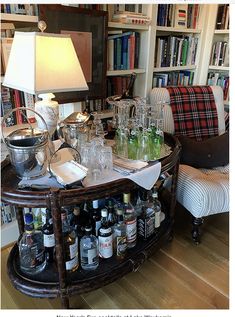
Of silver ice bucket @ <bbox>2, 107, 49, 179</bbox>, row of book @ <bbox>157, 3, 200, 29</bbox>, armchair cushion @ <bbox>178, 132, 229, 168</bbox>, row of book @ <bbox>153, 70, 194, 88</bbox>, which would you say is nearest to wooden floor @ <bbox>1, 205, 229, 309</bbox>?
armchair cushion @ <bbox>178, 132, 229, 168</bbox>

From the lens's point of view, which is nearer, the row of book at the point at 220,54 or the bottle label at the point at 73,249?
the bottle label at the point at 73,249

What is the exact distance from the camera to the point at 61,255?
1022 mm

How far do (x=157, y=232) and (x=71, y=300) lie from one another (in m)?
0.55

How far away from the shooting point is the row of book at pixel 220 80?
2.37 meters

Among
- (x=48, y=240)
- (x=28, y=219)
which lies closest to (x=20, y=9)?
(x=28, y=219)

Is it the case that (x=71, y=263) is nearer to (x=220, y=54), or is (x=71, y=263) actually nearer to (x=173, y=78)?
(x=173, y=78)

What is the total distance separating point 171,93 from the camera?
75.4 inches

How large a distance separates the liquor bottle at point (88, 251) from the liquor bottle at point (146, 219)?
0.95ft

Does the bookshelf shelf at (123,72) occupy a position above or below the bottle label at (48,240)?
above

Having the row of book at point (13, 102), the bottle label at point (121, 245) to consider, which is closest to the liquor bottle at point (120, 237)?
the bottle label at point (121, 245)

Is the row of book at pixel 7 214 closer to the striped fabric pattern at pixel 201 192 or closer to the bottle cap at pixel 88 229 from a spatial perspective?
the bottle cap at pixel 88 229

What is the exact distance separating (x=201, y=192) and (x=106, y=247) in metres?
0.63

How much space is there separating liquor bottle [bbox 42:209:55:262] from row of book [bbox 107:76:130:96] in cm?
104
